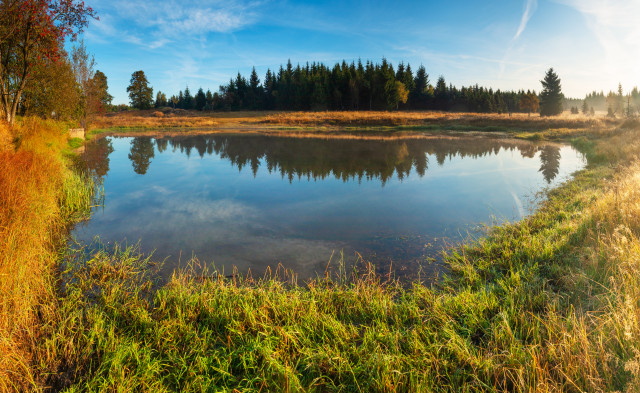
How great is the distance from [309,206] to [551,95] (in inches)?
3003

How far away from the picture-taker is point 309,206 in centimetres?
1098

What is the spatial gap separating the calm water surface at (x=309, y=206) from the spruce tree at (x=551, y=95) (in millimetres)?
57919

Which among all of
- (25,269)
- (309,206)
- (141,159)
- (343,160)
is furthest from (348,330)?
(141,159)

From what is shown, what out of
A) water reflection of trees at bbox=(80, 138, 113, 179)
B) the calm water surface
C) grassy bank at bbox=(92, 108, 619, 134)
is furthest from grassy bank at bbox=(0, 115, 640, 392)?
grassy bank at bbox=(92, 108, 619, 134)

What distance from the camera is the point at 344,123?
54.9 metres

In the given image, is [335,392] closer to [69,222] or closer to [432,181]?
[69,222]

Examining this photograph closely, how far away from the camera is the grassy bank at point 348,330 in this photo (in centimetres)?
319

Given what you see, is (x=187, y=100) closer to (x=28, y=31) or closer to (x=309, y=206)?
(x=28, y=31)

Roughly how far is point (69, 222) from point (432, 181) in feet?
42.5

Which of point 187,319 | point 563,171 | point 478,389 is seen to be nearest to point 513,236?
point 478,389

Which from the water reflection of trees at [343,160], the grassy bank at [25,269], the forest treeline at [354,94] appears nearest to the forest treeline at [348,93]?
the forest treeline at [354,94]

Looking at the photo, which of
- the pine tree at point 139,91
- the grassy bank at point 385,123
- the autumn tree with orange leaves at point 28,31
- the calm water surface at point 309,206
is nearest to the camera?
the calm water surface at point 309,206

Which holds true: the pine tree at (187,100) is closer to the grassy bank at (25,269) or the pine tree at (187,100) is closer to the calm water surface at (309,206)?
the calm water surface at (309,206)

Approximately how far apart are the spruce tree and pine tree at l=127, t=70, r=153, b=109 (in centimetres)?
9840
